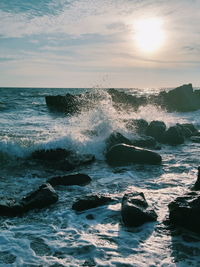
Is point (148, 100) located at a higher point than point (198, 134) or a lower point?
higher

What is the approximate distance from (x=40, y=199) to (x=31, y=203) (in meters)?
0.19

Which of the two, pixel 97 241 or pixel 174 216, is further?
pixel 174 216

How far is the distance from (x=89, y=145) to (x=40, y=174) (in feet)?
10.1

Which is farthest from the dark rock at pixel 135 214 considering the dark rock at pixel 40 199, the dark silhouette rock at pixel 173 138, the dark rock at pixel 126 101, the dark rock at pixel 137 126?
the dark rock at pixel 126 101

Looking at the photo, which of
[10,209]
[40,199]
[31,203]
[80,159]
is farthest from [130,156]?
[10,209]

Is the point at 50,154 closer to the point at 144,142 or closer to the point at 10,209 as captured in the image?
the point at 144,142

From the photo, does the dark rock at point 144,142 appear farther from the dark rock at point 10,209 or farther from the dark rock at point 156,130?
the dark rock at point 10,209

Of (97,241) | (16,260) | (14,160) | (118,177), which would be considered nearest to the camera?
(16,260)

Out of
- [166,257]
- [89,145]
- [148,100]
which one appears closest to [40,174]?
[89,145]

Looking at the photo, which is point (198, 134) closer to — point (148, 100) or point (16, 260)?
point (16, 260)

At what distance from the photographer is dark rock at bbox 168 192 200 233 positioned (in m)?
4.52

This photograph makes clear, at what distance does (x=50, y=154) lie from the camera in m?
9.56

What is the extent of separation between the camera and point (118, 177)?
25.0 ft

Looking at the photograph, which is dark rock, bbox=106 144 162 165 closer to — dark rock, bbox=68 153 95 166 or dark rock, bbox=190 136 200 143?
dark rock, bbox=68 153 95 166
